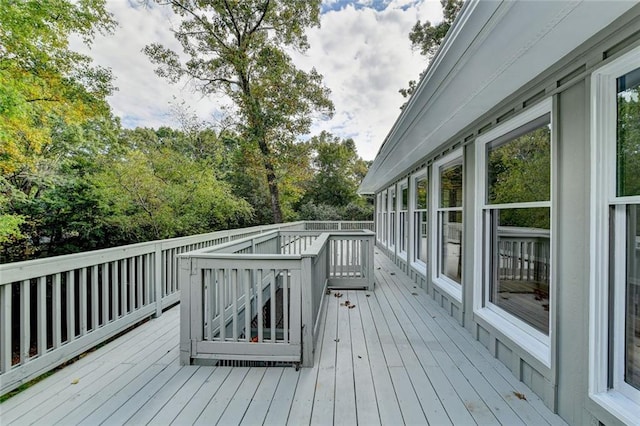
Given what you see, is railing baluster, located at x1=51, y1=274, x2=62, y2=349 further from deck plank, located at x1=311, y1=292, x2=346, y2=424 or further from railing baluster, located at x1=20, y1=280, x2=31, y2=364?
deck plank, located at x1=311, y1=292, x2=346, y2=424

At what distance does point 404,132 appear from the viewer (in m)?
3.54

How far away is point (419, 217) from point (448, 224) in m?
1.37

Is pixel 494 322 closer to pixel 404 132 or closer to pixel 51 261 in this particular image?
pixel 404 132

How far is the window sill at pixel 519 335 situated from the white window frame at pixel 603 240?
0.38 meters

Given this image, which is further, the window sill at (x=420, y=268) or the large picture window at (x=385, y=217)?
the large picture window at (x=385, y=217)

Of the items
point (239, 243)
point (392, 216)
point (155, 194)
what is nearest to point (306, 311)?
point (239, 243)

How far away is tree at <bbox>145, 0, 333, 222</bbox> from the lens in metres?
11.5

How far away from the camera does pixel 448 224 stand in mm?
3943

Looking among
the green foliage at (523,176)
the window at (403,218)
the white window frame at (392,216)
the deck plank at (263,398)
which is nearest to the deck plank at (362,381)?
the deck plank at (263,398)

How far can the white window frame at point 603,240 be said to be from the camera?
5.05 ft

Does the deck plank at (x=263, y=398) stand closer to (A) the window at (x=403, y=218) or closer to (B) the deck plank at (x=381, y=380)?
(B) the deck plank at (x=381, y=380)

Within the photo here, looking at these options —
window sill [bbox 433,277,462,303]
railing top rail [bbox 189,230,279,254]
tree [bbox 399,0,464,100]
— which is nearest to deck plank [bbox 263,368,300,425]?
railing top rail [bbox 189,230,279,254]

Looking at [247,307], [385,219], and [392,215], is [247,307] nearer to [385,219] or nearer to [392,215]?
[392,215]

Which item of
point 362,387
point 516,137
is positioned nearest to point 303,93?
point 516,137
